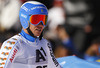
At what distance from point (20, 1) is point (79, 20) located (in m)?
1.70

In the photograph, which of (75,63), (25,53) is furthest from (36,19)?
(75,63)

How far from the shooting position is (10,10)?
8016mm

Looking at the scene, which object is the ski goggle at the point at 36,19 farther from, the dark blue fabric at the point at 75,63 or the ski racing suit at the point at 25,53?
the dark blue fabric at the point at 75,63

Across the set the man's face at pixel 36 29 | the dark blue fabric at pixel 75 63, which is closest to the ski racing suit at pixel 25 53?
the man's face at pixel 36 29

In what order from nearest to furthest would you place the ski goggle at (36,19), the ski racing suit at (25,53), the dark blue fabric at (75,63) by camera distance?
the ski racing suit at (25,53) < the ski goggle at (36,19) < the dark blue fabric at (75,63)

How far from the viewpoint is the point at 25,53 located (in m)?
3.10

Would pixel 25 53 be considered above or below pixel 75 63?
below

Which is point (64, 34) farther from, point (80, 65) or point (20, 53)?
point (20, 53)

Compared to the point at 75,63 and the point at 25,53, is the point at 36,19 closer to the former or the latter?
the point at 25,53

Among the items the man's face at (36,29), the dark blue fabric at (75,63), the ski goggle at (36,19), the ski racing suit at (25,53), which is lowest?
the ski racing suit at (25,53)

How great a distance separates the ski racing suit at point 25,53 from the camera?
2.93 meters

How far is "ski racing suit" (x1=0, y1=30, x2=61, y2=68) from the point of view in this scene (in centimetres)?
293

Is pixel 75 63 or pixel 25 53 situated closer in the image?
pixel 25 53

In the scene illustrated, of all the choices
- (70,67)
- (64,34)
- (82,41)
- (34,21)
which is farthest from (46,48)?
(82,41)
